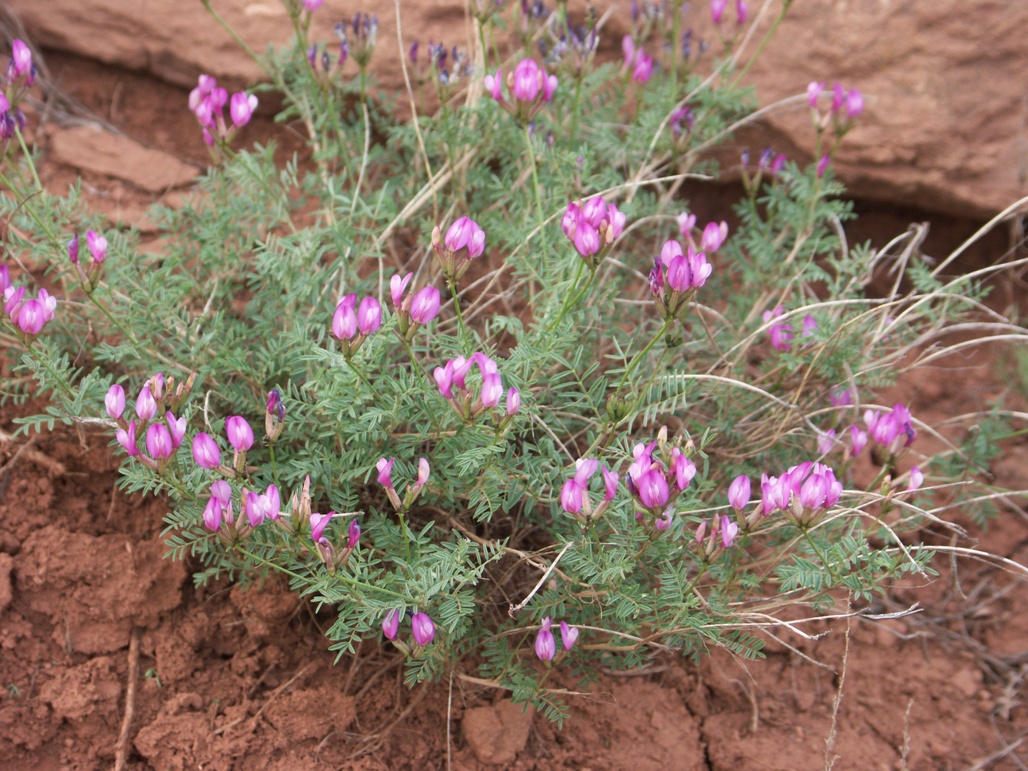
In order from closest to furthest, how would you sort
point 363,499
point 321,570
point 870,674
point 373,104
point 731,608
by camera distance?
point 321,570, point 731,608, point 363,499, point 870,674, point 373,104

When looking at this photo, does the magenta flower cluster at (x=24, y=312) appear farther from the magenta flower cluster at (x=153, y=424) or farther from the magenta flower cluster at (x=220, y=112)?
the magenta flower cluster at (x=220, y=112)

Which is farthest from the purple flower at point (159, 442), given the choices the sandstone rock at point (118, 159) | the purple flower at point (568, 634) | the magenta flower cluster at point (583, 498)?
the sandstone rock at point (118, 159)

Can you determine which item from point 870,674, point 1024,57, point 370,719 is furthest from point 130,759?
point 1024,57

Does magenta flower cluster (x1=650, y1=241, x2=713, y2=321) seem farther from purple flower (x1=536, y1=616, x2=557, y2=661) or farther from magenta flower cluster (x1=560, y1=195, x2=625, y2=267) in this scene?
purple flower (x1=536, y1=616, x2=557, y2=661)

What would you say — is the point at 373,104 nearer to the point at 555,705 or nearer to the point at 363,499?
the point at 363,499

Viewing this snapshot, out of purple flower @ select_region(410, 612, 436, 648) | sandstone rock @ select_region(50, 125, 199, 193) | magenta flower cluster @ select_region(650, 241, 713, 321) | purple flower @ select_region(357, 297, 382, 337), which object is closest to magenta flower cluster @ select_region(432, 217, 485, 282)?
purple flower @ select_region(357, 297, 382, 337)
